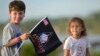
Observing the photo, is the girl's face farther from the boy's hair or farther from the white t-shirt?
the boy's hair

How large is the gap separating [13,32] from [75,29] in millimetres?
661

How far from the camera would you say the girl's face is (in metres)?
3.44

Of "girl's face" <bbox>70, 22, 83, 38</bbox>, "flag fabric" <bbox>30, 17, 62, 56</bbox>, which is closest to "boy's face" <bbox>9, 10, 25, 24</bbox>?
"flag fabric" <bbox>30, 17, 62, 56</bbox>

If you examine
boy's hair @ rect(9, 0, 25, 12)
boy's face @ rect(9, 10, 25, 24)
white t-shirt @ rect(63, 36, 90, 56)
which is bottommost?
white t-shirt @ rect(63, 36, 90, 56)

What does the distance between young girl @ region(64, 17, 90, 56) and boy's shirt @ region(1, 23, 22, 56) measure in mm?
552

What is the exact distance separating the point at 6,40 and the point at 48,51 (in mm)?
434

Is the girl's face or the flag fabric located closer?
the flag fabric

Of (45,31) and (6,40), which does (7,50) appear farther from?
(45,31)

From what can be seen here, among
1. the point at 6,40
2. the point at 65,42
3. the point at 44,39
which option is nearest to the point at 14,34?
the point at 6,40

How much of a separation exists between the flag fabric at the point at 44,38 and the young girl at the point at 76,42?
145 millimetres

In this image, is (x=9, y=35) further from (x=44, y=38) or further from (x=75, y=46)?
(x=75, y=46)

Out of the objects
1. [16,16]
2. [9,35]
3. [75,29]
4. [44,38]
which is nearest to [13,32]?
[9,35]

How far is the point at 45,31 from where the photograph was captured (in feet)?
10.8

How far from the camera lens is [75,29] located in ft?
11.3
